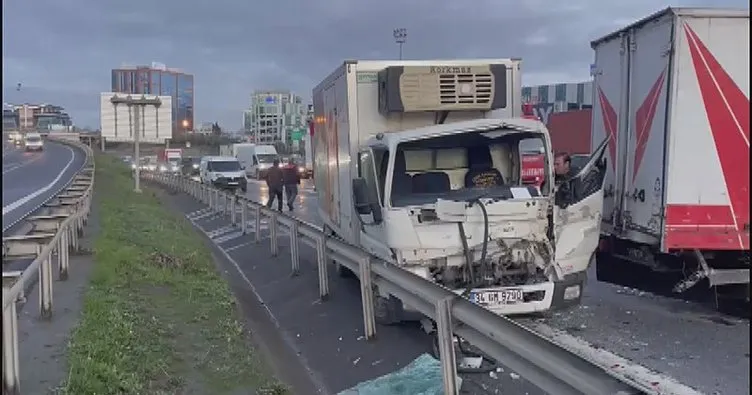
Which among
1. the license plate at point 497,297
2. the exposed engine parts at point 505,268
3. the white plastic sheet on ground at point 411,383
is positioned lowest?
the white plastic sheet on ground at point 411,383

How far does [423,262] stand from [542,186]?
181 centimetres

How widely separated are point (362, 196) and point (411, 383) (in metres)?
3.03

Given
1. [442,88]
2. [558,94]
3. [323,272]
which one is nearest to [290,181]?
[323,272]

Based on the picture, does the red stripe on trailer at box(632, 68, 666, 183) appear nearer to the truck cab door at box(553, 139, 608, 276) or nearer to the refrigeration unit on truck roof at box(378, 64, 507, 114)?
the truck cab door at box(553, 139, 608, 276)

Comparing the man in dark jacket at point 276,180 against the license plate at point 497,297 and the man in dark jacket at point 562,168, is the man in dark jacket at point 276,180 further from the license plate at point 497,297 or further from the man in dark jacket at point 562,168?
the license plate at point 497,297

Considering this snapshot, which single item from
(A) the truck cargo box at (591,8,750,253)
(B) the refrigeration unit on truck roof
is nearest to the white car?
(B) the refrigeration unit on truck roof

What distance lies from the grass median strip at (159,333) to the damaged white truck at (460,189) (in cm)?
175

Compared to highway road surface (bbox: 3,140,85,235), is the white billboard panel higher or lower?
higher

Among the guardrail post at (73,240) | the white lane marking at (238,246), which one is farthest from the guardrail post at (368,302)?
the white lane marking at (238,246)

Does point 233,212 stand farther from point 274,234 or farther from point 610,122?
point 610,122

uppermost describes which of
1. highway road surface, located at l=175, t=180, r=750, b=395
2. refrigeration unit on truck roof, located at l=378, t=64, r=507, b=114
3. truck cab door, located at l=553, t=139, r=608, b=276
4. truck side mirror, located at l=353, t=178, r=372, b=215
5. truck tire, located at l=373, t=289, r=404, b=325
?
refrigeration unit on truck roof, located at l=378, t=64, r=507, b=114

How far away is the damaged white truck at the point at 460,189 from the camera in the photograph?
307 inches

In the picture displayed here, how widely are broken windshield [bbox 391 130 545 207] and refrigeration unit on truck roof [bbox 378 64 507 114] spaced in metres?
0.70

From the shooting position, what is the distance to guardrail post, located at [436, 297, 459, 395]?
17.1ft
